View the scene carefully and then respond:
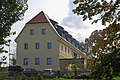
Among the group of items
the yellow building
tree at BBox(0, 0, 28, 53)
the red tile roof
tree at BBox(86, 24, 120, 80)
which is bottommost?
tree at BBox(86, 24, 120, 80)

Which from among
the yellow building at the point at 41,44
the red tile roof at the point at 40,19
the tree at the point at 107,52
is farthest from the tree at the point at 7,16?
the red tile roof at the point at 40,19

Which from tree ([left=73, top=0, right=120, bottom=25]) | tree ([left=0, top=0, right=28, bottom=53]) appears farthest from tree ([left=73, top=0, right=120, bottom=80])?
tree ([left=0, top=0, right=28, bottom=53])

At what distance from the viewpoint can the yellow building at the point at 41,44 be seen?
57.8 metres

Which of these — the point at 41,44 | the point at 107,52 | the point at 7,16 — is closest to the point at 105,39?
the point at 107,52

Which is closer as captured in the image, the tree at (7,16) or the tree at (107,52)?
the tree at (107,52)

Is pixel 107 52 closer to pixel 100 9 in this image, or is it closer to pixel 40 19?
pixel 100 9

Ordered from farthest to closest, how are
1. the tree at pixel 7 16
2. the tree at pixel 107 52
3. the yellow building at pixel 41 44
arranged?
the yellow building at pixel 41 44, the tree at pixel 7 16, the tree at pixel 107 52

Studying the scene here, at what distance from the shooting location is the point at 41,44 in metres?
59.2

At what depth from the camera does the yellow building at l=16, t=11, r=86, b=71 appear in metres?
57.8

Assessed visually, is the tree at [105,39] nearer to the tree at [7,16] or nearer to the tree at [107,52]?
the tree at [107,52]

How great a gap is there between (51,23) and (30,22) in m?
4.29

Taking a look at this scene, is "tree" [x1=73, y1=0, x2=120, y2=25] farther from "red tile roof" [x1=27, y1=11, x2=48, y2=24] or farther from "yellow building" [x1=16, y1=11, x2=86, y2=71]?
"red tile roof" [x1=27, y1=11, x2=48, y2=24]

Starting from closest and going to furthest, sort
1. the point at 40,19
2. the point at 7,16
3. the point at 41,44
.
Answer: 1. the point at 7,16
2. the point at 41,44
3. the point at 40,19

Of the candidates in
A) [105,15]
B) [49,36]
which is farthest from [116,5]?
[49,36]
